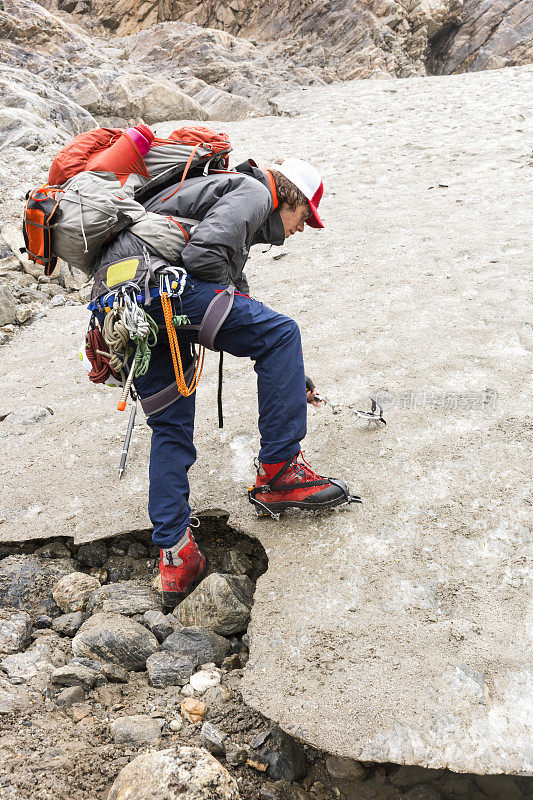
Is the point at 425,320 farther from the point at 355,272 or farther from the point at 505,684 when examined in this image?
the point at 505,684

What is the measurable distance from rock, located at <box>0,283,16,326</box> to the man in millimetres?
3922

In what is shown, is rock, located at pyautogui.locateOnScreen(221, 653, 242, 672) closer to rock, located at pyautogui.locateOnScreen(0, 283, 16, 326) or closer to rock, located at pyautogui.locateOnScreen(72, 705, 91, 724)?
rock, located at pyautogui.locateOnScreen(72, 705, 91, 724)

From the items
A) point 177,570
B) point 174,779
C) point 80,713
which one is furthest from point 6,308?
point 174,779

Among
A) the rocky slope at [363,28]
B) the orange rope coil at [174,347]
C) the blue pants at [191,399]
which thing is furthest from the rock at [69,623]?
the rocky slope at [363,28]

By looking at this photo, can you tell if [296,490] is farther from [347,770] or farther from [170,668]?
[347,770]

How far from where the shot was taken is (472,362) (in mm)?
4242

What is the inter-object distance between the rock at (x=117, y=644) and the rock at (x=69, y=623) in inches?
5.5

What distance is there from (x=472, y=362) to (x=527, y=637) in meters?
2.29

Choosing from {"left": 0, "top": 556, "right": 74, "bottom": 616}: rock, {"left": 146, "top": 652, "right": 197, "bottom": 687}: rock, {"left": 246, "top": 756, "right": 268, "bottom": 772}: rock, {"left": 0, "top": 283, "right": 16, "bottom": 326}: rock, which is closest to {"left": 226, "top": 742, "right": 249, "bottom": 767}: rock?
{"left": 246, "top": 756, "right": 268, "bottom": 772}: rock

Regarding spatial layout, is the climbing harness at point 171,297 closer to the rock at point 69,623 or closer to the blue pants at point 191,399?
the blue pants at point 191,399

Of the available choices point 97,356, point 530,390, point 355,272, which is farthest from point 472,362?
point 97,356

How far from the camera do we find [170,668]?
2.59 m

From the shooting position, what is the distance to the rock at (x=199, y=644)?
2.67 meters

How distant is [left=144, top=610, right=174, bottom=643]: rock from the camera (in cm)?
281
